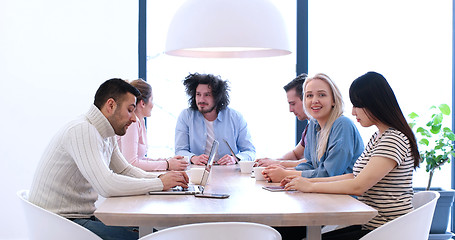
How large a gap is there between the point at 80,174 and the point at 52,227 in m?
0.42

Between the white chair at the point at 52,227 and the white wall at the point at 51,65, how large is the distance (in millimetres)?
2696

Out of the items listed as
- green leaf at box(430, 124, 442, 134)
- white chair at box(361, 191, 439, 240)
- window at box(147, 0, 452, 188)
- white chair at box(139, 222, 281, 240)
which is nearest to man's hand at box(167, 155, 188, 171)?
window at box(147, 0, 452, 188)

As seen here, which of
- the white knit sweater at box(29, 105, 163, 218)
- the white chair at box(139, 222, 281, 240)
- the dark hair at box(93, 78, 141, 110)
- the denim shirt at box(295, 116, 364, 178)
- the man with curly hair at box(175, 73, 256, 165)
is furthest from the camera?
the man with curly hair at box(175, 73, 256, 165)

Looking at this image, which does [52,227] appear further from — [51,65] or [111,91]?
[51,65]

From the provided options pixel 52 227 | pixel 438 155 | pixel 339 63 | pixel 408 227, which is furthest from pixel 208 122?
pixel 408 227

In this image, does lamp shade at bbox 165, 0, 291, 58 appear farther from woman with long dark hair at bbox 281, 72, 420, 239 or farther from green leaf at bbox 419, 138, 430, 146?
green leaf at bbox 419, 138, 430, 146

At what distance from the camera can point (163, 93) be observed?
17.2 ft

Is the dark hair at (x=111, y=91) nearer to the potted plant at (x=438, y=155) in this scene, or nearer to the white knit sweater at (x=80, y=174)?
the white knit sweater at (x=80, y=174)

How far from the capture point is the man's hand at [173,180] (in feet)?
8.36

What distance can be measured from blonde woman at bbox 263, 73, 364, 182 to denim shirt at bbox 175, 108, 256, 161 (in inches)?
45.6

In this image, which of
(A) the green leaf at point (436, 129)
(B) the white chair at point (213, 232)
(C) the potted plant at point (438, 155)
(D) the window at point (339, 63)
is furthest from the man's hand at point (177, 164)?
(A) the green leaf at point (436, 129)

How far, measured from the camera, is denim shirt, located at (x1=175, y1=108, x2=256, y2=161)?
4.64 m

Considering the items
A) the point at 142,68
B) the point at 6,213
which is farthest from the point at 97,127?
the point at 6,213

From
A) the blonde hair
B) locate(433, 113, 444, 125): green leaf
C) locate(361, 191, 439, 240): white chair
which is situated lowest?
locate(361, 191, 439, 240): white chair
